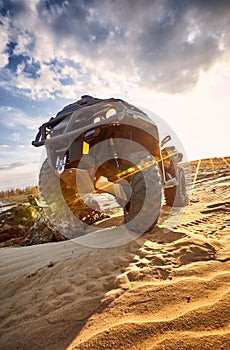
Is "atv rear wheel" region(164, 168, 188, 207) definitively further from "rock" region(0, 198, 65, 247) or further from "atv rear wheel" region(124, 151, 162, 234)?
"rock" region(0, 198, 65, 247)

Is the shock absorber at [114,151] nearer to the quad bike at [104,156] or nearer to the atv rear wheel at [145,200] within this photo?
the quad bike at [104,156]

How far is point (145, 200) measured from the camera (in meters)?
2.66

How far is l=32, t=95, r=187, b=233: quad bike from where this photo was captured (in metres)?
2.75

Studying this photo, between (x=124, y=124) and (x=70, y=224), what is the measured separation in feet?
7.10

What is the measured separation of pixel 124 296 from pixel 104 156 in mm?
2294

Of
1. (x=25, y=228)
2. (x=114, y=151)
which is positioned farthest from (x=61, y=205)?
(x=114, y=151)

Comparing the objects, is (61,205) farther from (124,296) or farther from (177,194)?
(124,296)

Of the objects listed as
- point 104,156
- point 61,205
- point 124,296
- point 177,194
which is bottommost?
point 124,296

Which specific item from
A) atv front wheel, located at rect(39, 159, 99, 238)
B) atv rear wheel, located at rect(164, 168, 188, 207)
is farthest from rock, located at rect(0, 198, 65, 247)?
atv rear wheel, located at rect(164, 168, 188, 207)

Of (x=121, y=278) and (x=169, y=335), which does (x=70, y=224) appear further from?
(x=169, y=335)

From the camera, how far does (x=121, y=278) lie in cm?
175

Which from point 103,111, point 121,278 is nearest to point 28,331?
point 121,278

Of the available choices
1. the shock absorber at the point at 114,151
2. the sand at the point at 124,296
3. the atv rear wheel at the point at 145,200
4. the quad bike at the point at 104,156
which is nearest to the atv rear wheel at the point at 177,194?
the quad bike at the point at 104,156

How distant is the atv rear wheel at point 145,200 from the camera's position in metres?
2.64
